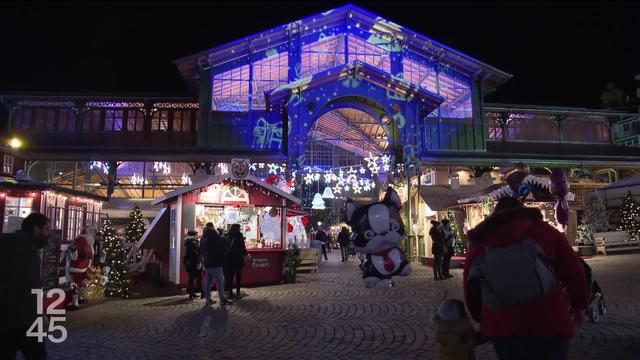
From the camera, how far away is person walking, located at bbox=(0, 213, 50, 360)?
12.7ft

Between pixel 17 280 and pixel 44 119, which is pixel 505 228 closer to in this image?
pixel 17 280

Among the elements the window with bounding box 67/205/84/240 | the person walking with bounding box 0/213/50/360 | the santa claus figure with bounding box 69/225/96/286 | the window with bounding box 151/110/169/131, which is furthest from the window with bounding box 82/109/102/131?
the person walking with bounding box 0/213/50/360

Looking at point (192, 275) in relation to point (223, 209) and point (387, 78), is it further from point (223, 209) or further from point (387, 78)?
point (387, 78)

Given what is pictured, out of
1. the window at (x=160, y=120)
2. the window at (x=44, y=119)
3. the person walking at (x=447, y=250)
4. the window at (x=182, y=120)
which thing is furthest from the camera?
the window at (x=160, y=120)

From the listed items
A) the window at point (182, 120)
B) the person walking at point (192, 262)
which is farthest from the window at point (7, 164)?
the person walking at point (192, 262)

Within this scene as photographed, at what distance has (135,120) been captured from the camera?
22.1 meters

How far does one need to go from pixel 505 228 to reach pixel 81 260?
404 inches

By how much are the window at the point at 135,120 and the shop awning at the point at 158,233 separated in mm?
9481

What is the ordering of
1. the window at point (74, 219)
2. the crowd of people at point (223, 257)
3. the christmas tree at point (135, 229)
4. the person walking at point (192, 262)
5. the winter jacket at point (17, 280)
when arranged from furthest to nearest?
1. the christmas tree at point (135, 229)
2. the window at point (74, 219)
3. the person walking at point (192, 262)
4. the crowd of people at point (223, 257)
5. the winter jacket at point (17, 280)

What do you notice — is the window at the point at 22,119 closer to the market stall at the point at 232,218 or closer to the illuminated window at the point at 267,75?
the illuminated window at the point at 267,75

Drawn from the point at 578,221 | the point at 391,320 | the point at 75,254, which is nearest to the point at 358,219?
the point at 391,320

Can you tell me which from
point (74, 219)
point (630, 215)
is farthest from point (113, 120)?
point (630, 215)

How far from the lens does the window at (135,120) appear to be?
867 inches

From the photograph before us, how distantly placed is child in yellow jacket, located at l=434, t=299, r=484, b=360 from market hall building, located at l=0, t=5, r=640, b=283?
50.7 ft
